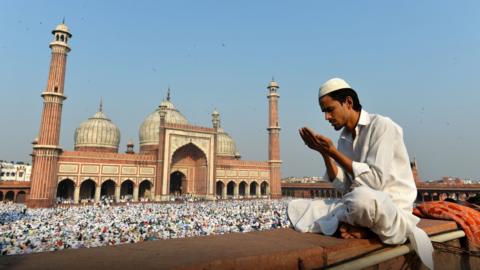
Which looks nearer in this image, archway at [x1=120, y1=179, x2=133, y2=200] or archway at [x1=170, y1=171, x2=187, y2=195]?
archway at [x1=120, y1=179, x2=133, y2=200]

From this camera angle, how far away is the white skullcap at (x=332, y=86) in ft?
5.29

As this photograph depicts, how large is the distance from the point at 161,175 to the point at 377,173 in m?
24.6

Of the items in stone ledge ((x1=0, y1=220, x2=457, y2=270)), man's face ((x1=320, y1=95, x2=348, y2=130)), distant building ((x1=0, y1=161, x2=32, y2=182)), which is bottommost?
stone ledge ((x1=0, y1=220, x2=457, y2=270))

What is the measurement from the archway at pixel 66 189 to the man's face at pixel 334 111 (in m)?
25.7

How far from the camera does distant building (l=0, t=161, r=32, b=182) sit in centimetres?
4731

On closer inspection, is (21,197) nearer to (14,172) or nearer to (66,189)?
(66,189)

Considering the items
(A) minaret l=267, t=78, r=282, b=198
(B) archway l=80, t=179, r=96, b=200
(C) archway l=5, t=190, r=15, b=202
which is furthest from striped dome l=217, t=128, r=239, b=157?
(C) archway l=5, t=190, r=15, b=202

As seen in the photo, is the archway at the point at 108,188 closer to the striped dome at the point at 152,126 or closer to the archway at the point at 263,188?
the striped dome at the point at 152,126

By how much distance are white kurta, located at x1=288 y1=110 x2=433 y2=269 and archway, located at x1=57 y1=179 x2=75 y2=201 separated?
25.6 meters

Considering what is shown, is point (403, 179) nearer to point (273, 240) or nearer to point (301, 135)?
point (301, 135)

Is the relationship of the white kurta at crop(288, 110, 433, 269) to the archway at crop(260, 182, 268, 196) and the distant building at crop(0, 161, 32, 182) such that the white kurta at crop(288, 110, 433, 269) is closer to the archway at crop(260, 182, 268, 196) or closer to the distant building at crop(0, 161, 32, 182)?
the archway at crop(260, 182, 268, 196)

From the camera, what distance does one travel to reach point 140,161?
2470cm

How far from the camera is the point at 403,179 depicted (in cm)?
155

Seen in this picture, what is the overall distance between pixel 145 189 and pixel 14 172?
35274 millimetres
